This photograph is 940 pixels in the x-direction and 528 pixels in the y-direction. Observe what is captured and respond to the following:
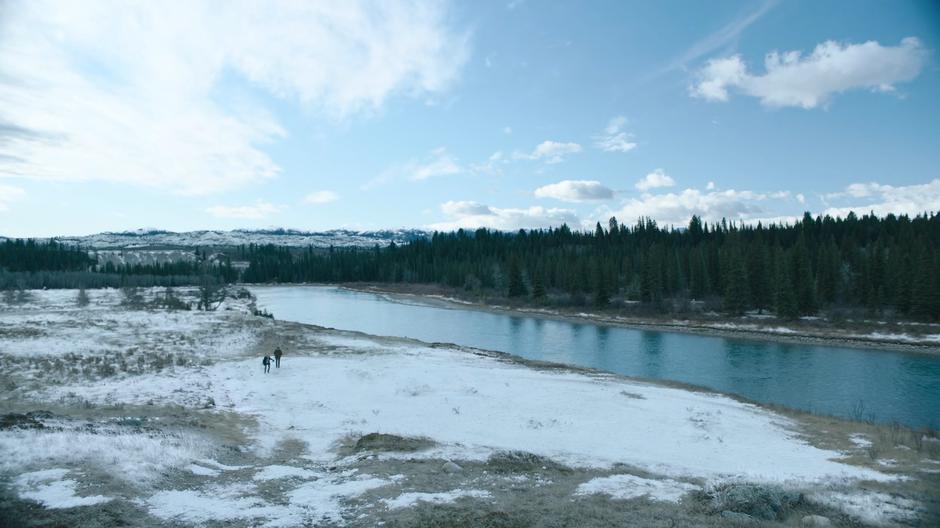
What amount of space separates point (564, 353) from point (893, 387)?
2257 centimetres

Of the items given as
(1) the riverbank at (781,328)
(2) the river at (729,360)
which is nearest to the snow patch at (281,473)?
(2) the river at (729,360)

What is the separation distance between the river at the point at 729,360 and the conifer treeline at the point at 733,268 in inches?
619

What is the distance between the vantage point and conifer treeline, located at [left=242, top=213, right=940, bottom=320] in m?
65.7

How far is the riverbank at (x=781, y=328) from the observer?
52.6 m

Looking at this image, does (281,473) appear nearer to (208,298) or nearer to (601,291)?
(208,298)

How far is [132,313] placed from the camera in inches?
2057

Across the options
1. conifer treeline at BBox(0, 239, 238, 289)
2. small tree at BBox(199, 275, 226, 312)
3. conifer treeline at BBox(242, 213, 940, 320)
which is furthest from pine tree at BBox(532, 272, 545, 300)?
conifer treeline at BBox(0, 239, 238, 289)

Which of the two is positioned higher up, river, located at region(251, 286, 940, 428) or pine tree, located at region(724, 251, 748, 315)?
pine tree, located at region(724, 251, 748, 315)

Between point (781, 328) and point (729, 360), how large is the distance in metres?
22.1

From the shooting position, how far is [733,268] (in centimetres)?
7112

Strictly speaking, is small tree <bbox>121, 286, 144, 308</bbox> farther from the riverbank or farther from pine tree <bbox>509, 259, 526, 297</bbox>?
pine tree <bbox>509, 259, 526, 297</bbox>

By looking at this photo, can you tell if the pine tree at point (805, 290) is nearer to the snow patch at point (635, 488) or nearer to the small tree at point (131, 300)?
the snow patch at point (635, 488)

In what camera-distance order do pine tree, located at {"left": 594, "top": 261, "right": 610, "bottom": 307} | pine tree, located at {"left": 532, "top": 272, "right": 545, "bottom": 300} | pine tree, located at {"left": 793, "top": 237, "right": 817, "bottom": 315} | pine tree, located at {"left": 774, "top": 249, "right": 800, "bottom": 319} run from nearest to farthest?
pine tree, located at {"left": 774, "top": 249, "right": 800, "bottom": 319} < pine tree, located at {"left": 793, "top": 237, "right": 817, "bottom": 315} < pine tree, located at {"left": 594, "top": 261, "right": 610, "bottom": 307} < pine tree, located at {"left": 532, "top": 272, "right": 545, "bottom": 300}

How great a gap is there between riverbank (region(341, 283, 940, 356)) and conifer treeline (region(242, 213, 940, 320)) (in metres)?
3.58
